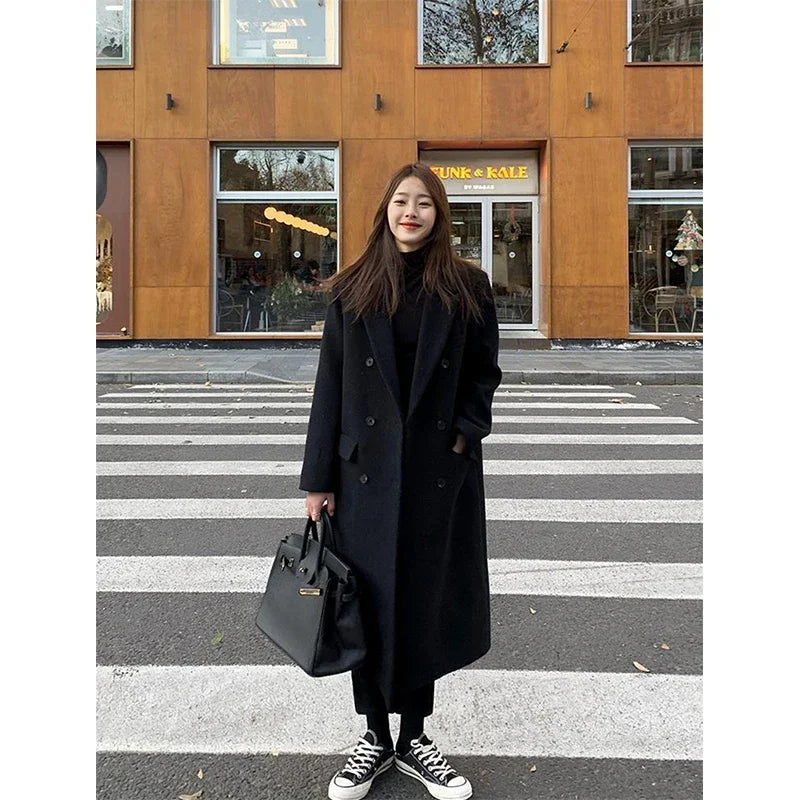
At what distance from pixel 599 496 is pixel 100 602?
3911 mm

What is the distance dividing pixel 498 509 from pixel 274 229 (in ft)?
44.6

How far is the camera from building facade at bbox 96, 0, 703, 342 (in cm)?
1822

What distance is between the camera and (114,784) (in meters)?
2.98


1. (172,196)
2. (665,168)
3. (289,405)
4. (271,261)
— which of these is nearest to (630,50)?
(665,168)

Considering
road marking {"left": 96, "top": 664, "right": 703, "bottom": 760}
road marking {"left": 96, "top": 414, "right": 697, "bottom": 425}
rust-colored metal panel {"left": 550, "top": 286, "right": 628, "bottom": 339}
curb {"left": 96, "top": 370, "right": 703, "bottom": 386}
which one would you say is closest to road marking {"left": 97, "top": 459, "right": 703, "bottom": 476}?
road marking {"left": 96, "top": 414, "right": 697, "bottom": 425}

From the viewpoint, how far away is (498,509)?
6.45m

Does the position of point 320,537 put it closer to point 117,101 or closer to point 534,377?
point 534,377

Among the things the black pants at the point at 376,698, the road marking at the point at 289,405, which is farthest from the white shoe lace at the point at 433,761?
the road marking at the point at 289,405

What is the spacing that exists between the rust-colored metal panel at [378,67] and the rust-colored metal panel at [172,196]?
334 centimetres

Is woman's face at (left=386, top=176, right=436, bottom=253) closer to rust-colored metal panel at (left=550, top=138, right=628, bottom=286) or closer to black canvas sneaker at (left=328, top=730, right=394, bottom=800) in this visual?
black canvas sneaker at (left=328, top=730, right=394, bottom=800)

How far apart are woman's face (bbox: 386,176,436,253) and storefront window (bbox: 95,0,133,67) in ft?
58.7

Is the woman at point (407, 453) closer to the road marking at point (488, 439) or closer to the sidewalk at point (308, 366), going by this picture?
the road marking at point (488, 439)

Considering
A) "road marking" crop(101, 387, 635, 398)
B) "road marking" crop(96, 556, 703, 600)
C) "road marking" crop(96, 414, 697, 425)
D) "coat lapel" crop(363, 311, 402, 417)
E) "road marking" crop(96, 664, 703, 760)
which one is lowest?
"road marking" crop(96, 664, 703, 760)
